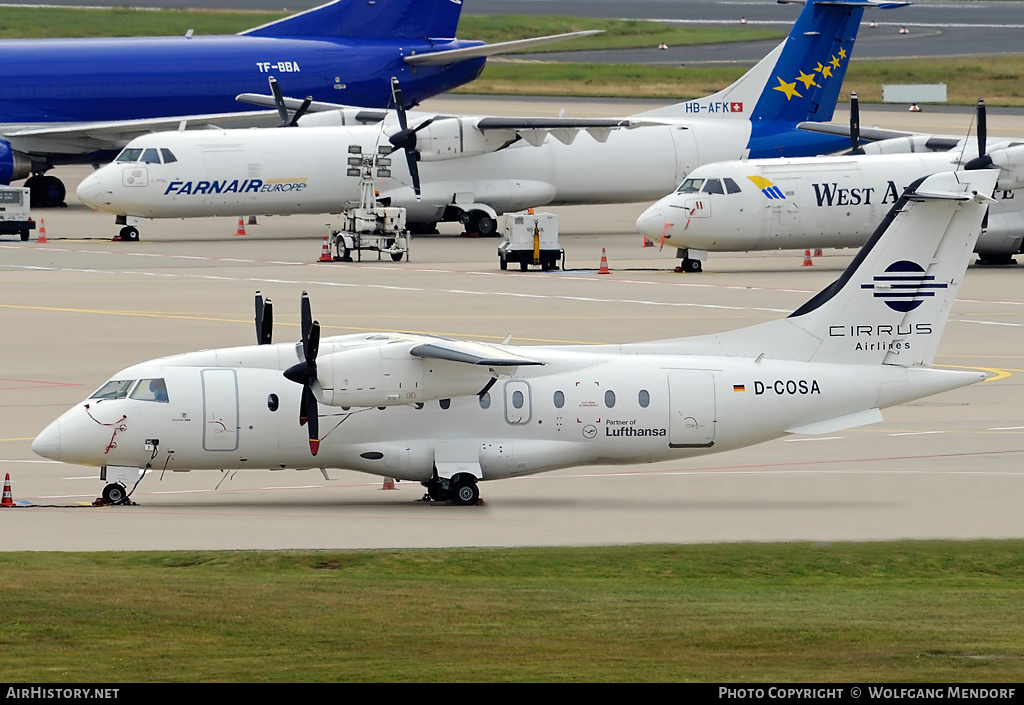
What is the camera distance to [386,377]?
23.9 meters

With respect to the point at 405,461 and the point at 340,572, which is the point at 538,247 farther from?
the point at 340,572

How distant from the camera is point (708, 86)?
107 meters

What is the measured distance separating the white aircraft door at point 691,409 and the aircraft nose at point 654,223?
24616 millimetres

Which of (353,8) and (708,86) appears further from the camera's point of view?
(708,86)

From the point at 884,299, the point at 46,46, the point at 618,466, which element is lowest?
the point at 618,466

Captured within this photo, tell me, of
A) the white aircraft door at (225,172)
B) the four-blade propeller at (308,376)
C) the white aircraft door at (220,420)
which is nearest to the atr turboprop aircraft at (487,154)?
the white aircraft door at (225,172)

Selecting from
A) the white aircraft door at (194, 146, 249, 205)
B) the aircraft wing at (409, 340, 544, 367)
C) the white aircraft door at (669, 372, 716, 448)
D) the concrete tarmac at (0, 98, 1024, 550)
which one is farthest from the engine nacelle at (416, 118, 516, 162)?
the aircraft wing at (409, 340, 544, 367)

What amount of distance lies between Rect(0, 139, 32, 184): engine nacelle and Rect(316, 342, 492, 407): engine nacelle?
41.0 m

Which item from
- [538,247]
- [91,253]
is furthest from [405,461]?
[91,253]

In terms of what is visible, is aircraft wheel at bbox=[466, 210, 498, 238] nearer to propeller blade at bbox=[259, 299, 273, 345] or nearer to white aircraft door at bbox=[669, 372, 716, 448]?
propeller blade at bbox=[259, 299, 273, 345]

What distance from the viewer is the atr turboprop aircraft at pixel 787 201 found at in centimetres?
4947

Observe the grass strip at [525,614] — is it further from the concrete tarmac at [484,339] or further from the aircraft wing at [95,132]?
the aircraft wing at [95,132]

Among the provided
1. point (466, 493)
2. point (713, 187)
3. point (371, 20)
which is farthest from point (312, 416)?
point (371, 20)
